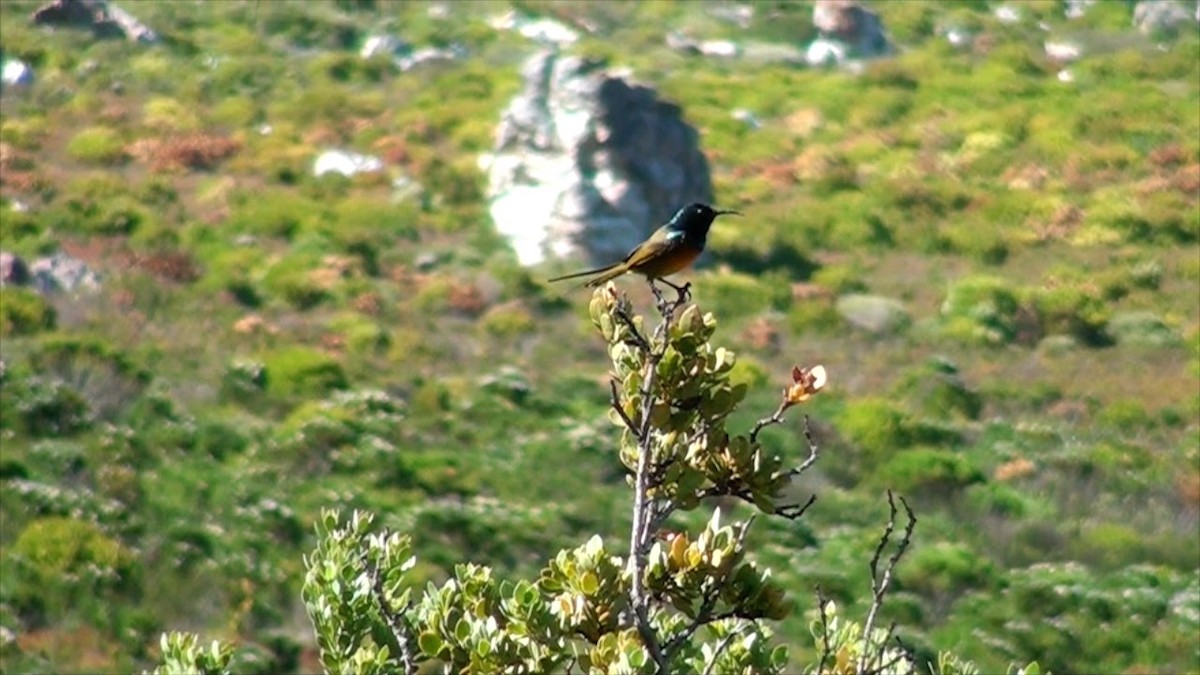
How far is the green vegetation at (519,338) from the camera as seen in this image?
81.8 feet

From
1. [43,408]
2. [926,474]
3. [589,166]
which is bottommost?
[589,166]

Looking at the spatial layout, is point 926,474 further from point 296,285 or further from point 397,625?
point 397,625

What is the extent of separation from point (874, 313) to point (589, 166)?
25.2 ft

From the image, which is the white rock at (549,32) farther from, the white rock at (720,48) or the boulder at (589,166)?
the boulder at (589,166)

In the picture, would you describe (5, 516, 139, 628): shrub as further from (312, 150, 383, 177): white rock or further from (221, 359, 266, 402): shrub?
(312, 150, 383, 177): white rock

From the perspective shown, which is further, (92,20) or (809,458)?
(92,20)

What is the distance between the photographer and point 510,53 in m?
59.3

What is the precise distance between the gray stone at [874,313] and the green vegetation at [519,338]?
26 cm

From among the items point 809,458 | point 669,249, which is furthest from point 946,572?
point 809,458

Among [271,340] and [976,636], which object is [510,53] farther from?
[976,636]

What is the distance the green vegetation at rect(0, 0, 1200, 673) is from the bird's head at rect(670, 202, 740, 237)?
1.80m

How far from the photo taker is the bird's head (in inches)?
296

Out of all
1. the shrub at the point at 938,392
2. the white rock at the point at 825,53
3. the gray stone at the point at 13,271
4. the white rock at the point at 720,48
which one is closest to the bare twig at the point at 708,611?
the shrub at the point at 938,392

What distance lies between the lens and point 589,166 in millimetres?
41438
